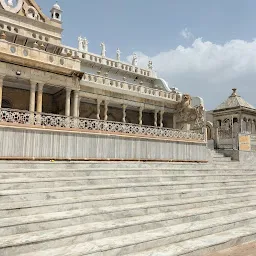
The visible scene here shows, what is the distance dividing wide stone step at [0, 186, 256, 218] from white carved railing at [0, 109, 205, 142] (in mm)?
4933

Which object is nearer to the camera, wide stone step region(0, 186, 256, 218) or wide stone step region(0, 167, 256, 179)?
wide stone step region(0, 186, 256, 218)

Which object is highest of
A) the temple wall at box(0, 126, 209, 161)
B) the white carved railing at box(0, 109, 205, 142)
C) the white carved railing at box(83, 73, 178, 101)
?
the white carved railing at box(83, 73, 178, 101)

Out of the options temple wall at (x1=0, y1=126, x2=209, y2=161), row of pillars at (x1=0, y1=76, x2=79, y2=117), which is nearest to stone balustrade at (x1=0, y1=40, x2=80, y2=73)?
row of pillars at (x1=0, y1=76, x2=79, y2=117)

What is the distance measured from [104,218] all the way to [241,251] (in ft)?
10.5

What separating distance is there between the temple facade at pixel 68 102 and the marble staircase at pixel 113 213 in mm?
1569

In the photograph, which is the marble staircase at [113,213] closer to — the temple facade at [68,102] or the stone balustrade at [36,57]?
the temple facade at [68,102]

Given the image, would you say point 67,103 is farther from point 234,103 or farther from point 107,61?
point 234,103

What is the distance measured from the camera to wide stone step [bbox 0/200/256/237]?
515cm

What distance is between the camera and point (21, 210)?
227 inches

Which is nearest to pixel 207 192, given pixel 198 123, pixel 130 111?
pixel 198 123

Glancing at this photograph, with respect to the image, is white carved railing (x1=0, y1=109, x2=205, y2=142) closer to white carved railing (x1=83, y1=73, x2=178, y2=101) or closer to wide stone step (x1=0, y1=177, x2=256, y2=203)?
wide stone step (x1=0, y1=177, x2=256, y2=203)

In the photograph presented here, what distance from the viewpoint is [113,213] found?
652 centimetres

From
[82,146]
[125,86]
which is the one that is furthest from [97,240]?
[125,86]

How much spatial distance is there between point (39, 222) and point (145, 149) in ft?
28.7
